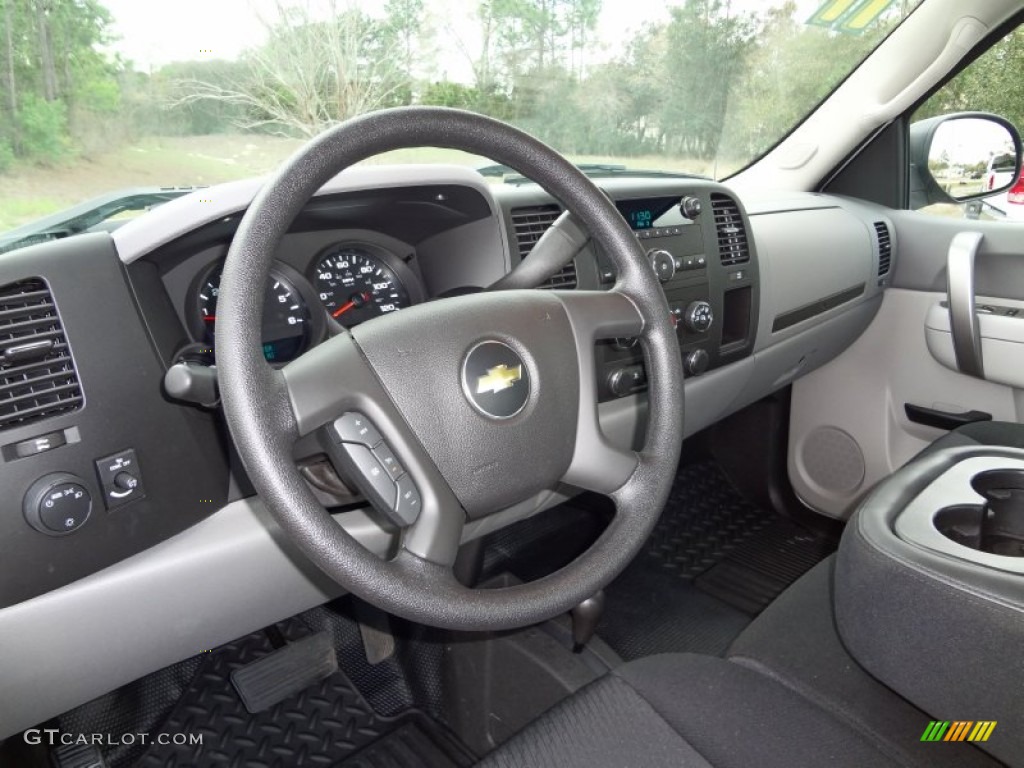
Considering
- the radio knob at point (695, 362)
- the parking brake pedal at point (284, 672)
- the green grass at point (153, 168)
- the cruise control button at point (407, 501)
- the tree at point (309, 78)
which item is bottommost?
the parking brake pedal at point (284, 672)

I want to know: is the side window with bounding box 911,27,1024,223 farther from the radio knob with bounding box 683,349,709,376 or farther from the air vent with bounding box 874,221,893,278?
the radio knob with bounding box 683,349,709,376

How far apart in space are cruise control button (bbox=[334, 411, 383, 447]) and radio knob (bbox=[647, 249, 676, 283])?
0.94 m

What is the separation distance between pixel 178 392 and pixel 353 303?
0.45 m

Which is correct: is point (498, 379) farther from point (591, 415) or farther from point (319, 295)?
point (319, 295)

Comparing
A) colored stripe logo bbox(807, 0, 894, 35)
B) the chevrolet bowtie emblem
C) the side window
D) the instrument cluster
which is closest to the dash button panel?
the instrument cluster

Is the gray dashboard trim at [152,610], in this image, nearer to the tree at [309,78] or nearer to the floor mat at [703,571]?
the tree at [309,78]

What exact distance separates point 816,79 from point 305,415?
6.92 ft

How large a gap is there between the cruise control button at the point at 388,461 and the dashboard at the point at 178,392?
23cm

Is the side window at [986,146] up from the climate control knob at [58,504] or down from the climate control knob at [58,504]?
up

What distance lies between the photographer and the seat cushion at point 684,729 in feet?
3.11

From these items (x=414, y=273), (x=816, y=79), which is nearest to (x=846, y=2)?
(x=816, y=79)

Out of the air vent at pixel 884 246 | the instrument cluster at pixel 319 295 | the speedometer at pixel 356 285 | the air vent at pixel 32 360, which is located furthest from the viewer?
the air vent at pixel 884 246

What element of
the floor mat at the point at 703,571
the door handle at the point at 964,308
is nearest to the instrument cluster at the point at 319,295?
the floor mat at the point at 703,571

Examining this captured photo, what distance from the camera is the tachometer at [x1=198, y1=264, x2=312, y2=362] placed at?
1188 mm
